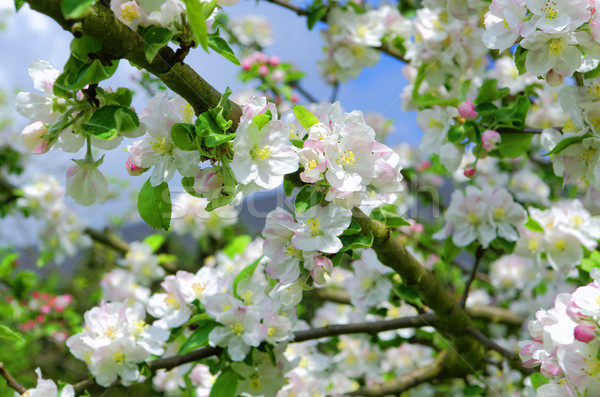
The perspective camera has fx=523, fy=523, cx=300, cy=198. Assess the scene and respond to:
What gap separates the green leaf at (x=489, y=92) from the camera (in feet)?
5.37

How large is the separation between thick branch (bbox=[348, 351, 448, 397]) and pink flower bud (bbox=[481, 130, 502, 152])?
3.72ft

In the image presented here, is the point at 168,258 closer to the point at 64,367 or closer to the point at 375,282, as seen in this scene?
the point at 375,282

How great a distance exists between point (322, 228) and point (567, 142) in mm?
741

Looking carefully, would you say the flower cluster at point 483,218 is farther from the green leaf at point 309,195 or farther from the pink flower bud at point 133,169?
the pink flower bud at point 133,169

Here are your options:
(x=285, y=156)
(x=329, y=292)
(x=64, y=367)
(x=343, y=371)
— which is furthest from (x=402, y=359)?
(x=64, y=367)

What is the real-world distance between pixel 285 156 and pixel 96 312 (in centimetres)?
86

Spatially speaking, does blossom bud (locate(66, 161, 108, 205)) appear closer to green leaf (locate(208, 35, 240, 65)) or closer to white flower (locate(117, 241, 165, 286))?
green leaf (locate(208, 35, 240, 65))

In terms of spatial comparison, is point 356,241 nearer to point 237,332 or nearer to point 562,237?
point 237,332

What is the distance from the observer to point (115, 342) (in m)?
1.48

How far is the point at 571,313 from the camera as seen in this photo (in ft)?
3.34

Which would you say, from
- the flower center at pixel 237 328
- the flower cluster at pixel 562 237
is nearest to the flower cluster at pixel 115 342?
the flower center at pixel 237 328

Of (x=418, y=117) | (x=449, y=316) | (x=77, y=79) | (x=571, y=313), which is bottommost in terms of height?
(x=77, y=79)

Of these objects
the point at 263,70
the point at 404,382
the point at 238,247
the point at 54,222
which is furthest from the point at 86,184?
the point at 54,222

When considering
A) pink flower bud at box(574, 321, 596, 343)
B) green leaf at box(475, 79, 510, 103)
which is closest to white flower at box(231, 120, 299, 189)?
pink flower bud at box(574, 321, 596, 343)
